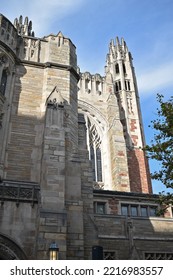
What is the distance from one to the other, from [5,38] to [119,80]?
23.9m

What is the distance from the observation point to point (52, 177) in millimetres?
10086

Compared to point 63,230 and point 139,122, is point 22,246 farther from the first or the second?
point 139,122

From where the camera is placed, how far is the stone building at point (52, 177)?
9.09 m

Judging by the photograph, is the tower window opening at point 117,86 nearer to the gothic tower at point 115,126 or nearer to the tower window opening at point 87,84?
Answer: the gothic tower at point 115,126

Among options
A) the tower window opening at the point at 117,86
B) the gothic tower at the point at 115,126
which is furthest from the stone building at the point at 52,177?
the tower window opening at the point at 117,86

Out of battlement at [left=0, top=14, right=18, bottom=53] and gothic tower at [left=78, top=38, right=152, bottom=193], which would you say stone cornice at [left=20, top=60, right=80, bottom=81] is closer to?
battlement at [left=0, top=14, right=18, bottom=53]

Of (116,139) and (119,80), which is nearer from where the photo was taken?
(116,139)

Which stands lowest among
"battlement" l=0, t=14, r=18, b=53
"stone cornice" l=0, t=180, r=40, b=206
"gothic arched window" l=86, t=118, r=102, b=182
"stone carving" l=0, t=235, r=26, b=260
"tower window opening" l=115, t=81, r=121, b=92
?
"stone carving" l=0, t=235, r=26, b=260

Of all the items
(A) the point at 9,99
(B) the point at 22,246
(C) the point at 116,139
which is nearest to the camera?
(B) the point at 22,246

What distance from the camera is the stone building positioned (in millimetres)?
9086

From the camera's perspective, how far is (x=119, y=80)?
3631 centimetres

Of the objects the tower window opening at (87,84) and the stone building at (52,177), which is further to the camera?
the tower window opening at (87,84)

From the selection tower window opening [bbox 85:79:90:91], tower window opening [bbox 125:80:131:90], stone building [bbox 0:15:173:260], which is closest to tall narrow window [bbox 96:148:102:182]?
tower window opening [bbox 85:79:90:91]
